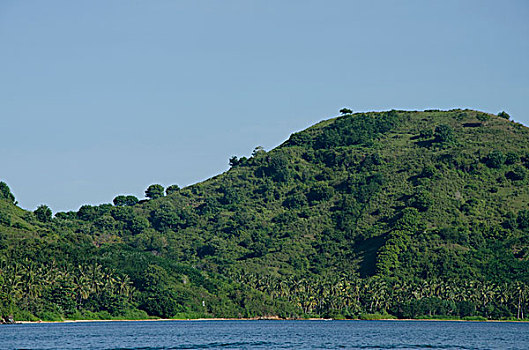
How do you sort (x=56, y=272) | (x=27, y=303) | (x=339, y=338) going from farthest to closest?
(x=56, y=272), (x=27, y=303), (x=339, y=338)

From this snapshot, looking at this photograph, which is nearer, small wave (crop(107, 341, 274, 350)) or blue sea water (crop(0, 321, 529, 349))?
small wave (crop(107, 341, 274, 350))

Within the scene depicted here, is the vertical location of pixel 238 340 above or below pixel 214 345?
above

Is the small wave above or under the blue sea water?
under

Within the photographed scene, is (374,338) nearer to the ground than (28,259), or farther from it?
nearer to the ground

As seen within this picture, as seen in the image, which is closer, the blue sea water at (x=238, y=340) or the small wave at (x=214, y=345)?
the small wave at (x=214, y=345)

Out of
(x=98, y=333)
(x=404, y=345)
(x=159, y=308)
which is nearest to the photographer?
(x=404, y=345)

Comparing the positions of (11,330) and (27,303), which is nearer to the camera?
(11,330)

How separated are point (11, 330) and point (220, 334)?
33820 mm

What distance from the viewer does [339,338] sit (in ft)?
419

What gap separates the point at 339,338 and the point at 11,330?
53116mm

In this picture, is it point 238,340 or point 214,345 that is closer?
point 214,345

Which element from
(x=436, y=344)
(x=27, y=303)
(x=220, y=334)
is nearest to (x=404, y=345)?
(x=436, y=344)

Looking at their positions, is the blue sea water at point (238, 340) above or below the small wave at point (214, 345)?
above

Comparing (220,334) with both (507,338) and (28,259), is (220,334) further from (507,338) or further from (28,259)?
(28,259)
